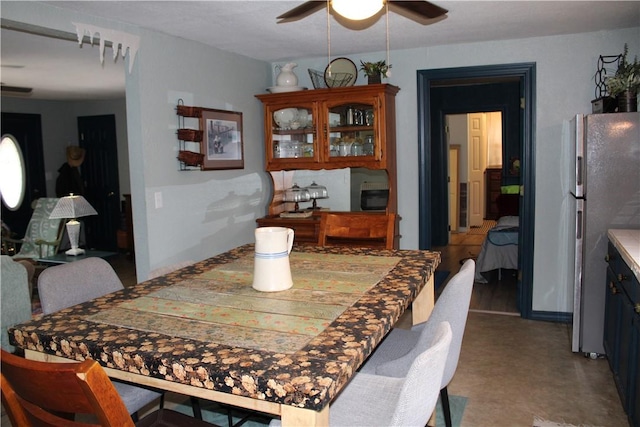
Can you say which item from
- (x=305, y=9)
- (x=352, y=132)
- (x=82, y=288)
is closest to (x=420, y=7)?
(x=305, y=9)

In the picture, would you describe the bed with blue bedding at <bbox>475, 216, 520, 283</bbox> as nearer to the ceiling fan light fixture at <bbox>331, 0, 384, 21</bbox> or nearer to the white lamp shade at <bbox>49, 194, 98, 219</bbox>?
the ceiling fan light fixture at <bbox>331, 0, 384, 21</bbox>

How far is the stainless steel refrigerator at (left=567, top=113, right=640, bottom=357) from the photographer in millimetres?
3088

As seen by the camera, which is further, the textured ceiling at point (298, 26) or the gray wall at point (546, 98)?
the gray wall at point (546, 98)

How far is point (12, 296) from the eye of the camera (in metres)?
2.90

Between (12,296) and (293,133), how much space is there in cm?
246

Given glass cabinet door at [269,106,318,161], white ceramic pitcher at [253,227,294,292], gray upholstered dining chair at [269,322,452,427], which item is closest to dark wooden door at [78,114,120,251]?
glass cabinet door at [269,106,318,161]

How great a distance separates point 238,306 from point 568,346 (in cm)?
279

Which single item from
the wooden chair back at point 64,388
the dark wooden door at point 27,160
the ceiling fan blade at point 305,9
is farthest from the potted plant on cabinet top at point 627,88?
the dark wooden door at point 27,160

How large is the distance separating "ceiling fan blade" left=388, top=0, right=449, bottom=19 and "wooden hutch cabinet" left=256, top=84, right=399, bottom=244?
67.4 inches

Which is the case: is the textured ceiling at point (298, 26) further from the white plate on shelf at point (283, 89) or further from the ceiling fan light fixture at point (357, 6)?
the ceiling fan light fixture at point (357, 6)

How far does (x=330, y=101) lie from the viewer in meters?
4.21

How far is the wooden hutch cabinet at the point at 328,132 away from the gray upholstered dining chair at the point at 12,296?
196 cm

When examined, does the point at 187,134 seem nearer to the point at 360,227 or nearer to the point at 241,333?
the point at 360,227

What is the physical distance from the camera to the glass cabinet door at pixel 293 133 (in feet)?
14.4
